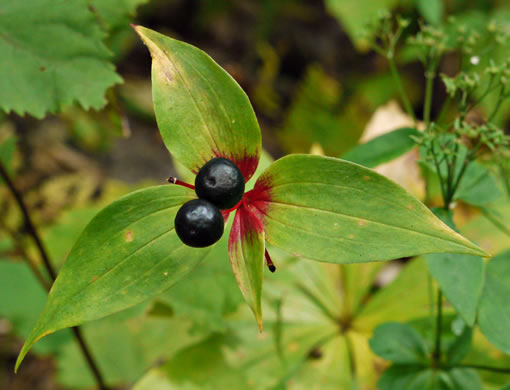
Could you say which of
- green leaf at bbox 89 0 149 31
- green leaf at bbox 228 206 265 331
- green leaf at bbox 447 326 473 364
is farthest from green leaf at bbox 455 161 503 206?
green leaf at bbox 89 0 149 31

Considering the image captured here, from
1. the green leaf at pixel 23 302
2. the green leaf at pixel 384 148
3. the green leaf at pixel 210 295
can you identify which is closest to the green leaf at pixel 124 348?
the green leaf at pixel 23 302

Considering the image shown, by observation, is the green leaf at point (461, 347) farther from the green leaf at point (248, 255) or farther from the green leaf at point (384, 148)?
the green leaf at point (248, 255)

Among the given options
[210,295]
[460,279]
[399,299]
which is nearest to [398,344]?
[460,279]

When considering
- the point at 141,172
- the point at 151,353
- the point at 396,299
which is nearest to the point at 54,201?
the point at 141,172

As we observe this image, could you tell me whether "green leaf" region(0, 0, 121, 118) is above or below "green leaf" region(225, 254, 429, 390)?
above

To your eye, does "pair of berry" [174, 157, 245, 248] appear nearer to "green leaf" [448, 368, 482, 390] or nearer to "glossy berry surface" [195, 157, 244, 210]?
"glossy berry surface" [195, 157, 244, 210]

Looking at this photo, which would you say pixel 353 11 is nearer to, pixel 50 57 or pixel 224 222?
pixel 50 57

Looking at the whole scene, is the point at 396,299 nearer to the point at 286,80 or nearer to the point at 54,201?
the point at 54,201

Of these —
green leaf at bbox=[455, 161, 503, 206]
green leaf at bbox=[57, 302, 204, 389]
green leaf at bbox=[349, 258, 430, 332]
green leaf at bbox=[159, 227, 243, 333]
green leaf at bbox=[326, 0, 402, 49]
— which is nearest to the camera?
green leaf at bbox=[455, 161, 503, 206]
